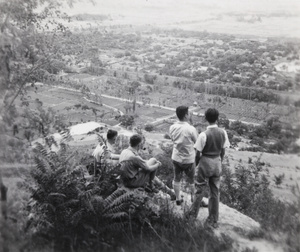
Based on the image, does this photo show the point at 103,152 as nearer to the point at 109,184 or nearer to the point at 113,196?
the point at 109,184

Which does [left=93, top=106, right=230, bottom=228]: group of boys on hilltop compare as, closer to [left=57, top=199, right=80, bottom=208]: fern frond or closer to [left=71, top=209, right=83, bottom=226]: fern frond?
[left=57, top=199, right=80, bottom=208]: fern frond

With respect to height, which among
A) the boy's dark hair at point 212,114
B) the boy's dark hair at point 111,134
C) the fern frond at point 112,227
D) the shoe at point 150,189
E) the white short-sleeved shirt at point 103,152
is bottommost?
the shoe at point 150,189

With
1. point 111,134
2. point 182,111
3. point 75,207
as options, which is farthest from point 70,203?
point 182,111

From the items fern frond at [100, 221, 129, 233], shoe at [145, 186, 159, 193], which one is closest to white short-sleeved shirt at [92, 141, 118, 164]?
shoe at [145, 186, 159, 193]

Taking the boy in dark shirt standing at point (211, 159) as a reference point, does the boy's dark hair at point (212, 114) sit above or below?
above

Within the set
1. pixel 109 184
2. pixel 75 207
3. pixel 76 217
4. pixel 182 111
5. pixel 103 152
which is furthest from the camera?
pixel 103 152

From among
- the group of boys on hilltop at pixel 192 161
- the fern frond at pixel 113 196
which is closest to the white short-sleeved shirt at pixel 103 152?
the group of boys on hilltop at pixel 192 161

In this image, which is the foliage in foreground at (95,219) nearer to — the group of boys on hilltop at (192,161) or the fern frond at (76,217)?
the fern frond at (76,217)

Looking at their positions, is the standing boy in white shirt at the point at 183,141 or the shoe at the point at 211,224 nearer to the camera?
the shoe at the point at 211,224
